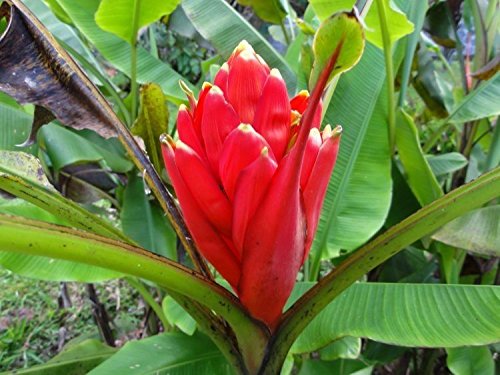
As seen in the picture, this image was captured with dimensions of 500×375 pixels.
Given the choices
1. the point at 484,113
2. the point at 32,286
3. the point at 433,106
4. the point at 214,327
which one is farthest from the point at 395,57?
the point at 32,286

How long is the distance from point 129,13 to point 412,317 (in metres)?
0.56

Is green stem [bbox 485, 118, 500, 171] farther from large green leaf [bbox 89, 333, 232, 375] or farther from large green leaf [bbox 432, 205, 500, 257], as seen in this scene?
large green leaf [bbox 89, 333, 232, 375]

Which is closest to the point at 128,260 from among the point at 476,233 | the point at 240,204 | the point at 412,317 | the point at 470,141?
the point at 240,204

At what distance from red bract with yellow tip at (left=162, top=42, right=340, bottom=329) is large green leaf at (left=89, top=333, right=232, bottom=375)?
219 mm

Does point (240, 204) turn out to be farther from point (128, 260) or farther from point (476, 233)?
point (476, 233)

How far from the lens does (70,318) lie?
1646mm

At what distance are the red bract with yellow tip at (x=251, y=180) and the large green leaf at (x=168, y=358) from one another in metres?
0.22

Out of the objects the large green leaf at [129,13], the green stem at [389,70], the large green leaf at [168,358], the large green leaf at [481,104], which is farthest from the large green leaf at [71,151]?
the large green leaf at [481,104]

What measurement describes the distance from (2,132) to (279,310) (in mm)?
569

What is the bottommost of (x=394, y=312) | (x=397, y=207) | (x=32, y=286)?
(x=32, y=286)

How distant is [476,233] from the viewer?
63 centimetres

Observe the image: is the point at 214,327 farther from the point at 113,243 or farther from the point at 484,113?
the point at 484,113

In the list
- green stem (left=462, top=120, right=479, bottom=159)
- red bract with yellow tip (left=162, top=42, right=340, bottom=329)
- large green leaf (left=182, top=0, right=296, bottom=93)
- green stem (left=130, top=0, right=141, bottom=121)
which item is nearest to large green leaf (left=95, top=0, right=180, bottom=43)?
green stem (left=130, top=0, right=141, bottom=121)

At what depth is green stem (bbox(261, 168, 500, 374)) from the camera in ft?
1.30
